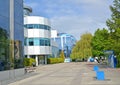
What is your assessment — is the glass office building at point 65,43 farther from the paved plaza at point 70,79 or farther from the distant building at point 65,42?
the paved plaza at point 70,79

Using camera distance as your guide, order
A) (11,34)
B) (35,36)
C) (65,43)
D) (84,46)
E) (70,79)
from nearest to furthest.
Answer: (70,79), (11,34), (35,36), (84,46), (65,43)

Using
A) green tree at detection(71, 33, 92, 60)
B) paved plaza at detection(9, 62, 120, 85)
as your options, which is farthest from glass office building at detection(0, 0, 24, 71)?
green tree at detection(71, 33, 92, 60)

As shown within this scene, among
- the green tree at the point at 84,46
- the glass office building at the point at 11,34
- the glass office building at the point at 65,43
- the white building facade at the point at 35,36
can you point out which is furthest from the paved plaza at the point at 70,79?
the glass office building at the point at 65,43

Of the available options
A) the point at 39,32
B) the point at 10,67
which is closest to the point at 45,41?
the point at 39,32

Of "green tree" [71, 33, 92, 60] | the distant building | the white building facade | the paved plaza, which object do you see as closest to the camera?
the paved plaza

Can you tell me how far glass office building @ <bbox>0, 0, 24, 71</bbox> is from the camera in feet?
89.9

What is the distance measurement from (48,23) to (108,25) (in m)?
39.1

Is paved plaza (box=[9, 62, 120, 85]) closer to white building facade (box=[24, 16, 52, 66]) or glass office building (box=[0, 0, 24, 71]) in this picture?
glass office building (box=[0, 0, 24, 71])

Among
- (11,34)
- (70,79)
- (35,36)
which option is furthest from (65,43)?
(70,79)

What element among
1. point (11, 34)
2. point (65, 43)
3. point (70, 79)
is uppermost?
point (65, 43)

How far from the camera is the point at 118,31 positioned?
4212 cm

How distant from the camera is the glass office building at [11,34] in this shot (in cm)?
2739

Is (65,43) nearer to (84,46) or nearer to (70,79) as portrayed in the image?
(84,46)

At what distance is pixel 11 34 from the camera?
1179 inches
